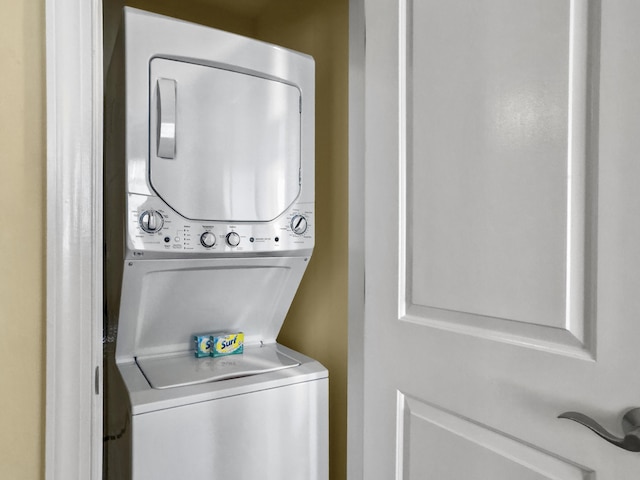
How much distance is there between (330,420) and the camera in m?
1.86

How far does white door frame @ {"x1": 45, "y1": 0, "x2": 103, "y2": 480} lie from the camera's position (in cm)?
76

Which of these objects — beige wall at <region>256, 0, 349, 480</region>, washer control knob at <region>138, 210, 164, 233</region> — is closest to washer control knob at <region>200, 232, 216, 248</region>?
washer control knob at <region>138, 210, 164, 233</region>

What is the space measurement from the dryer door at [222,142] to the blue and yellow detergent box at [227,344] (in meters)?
0.48

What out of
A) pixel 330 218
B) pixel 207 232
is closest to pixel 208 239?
pixel 207 232

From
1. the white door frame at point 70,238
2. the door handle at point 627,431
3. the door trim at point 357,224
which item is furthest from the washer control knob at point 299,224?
the door handle at point 627,431

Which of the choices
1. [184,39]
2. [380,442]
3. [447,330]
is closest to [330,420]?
[380,442]

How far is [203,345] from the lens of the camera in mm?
1676

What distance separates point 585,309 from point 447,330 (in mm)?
281

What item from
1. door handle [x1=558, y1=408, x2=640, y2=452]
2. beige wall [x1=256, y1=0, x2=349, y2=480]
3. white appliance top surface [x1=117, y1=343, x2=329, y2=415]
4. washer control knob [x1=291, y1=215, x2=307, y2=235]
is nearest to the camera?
door handle [x1=558, y1=408, x2=640, y2=452]

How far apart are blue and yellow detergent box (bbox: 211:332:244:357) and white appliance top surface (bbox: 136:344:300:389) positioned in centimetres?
2

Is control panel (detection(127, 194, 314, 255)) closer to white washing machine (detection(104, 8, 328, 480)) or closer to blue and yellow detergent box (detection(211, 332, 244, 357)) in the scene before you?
white washing machine (detection(104, 8, 328, 480))

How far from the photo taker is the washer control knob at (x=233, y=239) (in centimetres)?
152

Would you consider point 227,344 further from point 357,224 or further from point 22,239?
point 22,239

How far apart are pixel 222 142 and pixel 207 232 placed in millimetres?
303
